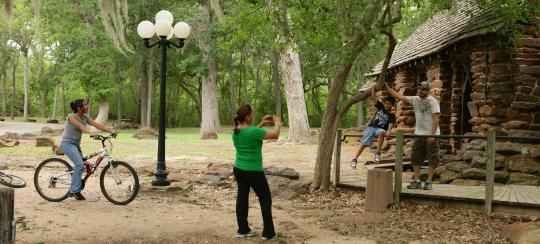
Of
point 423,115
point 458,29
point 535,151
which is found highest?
point 458,29

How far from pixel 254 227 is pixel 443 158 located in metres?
6.98

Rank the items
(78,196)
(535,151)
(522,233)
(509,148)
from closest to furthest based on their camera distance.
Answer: (522,233)
(78,196)
(535,151)
(509,148)

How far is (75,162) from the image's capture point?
7961 millimetres

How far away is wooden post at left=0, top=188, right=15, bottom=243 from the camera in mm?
3613

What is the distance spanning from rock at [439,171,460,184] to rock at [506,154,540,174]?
44.7 inches

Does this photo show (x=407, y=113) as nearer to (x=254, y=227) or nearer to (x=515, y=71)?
(x=515, y=71)

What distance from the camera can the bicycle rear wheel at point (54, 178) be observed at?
8.20 m

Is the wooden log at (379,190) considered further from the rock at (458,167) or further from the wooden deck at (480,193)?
the rock at (458,167)

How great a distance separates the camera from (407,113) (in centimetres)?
1744

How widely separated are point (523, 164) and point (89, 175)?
8114 millimetres

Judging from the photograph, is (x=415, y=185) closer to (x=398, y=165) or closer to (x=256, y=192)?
(x=398, y=165)

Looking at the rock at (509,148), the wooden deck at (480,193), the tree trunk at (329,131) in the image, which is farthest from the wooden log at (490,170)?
the rock at (509,148)

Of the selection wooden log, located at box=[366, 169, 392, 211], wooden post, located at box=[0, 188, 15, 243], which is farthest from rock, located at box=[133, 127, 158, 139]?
wooden post, located at box=[0, 188, 15, 243]

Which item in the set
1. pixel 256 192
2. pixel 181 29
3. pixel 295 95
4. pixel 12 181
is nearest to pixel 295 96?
pixel 295 95
